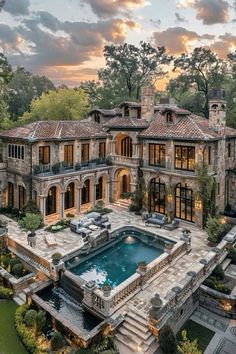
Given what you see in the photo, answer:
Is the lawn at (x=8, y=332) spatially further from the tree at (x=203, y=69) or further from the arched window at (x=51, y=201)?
the tree at (x=203, y=69)

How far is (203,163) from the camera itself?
25.2 m

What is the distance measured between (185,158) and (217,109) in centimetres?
557

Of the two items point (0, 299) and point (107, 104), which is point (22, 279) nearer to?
point (0, 299)

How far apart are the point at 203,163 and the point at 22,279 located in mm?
17550

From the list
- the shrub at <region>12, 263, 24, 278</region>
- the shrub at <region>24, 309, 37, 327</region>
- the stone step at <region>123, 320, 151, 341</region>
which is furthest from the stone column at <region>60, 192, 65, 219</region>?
the stone step at <region>123, 320, 151, 341</region>

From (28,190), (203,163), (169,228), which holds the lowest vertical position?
(169,228)

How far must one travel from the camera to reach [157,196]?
29.4 meters

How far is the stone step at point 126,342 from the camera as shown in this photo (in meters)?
13.1

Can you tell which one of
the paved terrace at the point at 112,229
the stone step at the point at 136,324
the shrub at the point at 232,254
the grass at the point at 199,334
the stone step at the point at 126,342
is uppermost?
the paved terrace at the point at 112,229

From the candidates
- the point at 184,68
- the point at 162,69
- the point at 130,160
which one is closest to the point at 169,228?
the point at 130,160

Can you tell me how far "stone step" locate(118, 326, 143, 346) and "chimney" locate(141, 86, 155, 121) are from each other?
76.2 feet

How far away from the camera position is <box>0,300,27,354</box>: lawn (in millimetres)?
13367

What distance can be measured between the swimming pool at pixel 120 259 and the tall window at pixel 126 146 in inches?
410

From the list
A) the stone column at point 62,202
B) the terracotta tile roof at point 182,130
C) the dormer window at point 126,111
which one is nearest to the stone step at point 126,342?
the stone column at point 62,202
